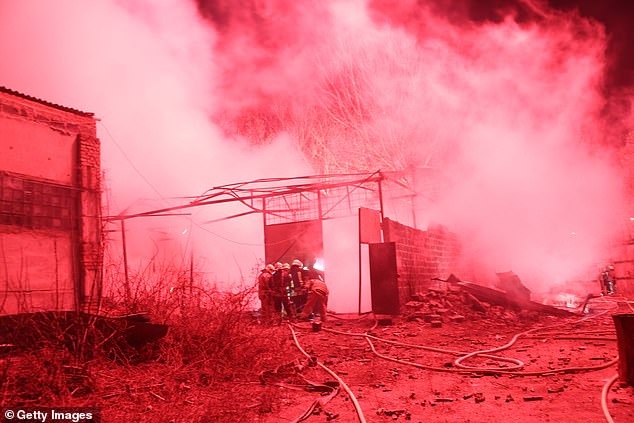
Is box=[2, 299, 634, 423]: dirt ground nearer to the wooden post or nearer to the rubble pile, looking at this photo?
the wooden post

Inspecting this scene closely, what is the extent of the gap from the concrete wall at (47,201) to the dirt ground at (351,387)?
5.40 m

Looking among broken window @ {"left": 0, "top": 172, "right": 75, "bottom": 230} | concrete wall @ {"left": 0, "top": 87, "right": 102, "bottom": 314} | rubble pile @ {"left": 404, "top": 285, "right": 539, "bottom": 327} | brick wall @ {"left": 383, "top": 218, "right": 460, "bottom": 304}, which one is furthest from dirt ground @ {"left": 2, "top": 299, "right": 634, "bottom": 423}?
broken window @ {"left": 0, "top": 172, "right": 75, "bottom": 230}

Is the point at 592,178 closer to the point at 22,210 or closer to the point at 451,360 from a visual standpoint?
the point at 451,360

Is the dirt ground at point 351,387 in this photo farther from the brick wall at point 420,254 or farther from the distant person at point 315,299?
the brick wall at point 420,254

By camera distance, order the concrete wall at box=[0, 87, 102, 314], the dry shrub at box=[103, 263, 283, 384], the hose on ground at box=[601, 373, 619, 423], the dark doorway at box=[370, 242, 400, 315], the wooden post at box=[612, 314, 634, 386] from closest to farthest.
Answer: the hose on ground at box=[601, 373, 619, 423] → the wooden post at box=[612, 314, 634, 386] → the dry shrub at box=[103, 263, 283, 384] → the concrete wall at box=[0, 87, 102, 314] → the dark doorway at box=[370, 242, 400, 315]

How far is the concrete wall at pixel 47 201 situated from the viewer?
929 centimetres

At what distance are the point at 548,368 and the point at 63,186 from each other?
10.6m

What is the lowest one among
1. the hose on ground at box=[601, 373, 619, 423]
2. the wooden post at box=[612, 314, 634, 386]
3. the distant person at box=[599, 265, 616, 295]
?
the distant person at box=[599, 265, 616, 295]

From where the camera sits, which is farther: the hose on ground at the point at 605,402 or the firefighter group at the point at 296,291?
the firefighter group at the point at 296,291

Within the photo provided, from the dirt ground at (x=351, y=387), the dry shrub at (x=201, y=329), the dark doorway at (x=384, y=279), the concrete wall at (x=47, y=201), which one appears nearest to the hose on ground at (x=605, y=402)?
the dirt ground at (x=351, y=387)

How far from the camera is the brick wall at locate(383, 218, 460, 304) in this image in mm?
12320

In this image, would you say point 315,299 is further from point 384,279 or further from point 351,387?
point 351,387

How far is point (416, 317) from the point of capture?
36.4ft

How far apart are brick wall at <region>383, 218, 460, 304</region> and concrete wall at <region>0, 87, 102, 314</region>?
7572mm
